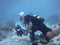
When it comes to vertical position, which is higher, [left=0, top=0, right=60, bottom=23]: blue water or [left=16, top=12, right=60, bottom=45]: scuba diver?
[left=0, top=0, right=60, bottom=23]: blue water

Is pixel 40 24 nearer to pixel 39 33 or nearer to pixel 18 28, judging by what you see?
pixel 39 33

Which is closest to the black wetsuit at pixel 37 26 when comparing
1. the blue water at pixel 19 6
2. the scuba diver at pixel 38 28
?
the scuba diver at pixel 38 28

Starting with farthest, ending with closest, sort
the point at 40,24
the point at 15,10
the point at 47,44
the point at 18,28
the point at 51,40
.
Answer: the point at 15,10, the point at 18,28, the point at 40,24, the point at 51,40, the point at 47,44

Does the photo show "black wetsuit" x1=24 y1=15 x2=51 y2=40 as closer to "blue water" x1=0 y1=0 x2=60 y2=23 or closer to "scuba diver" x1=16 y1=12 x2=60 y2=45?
"scuba diver" x1=16 y1=12 x2=60 y2=45

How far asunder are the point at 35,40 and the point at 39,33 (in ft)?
1.19

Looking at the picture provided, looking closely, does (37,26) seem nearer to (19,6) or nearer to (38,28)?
(38,28)

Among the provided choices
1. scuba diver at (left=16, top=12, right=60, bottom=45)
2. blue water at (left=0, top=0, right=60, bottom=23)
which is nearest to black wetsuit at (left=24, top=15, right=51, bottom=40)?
scuba diver at (left=16, top=12, right=60, bottom=45)

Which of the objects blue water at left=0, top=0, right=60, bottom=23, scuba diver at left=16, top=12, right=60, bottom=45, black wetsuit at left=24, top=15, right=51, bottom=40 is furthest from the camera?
blue water at left=0, top=0, right=60, bottom=23

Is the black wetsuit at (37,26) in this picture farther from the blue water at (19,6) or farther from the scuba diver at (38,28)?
the blue water at (19,6)

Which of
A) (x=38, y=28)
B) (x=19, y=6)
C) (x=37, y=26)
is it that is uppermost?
(x=19, y=6)

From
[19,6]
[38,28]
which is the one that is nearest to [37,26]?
[38,28]

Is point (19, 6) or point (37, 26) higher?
point (19, 6)

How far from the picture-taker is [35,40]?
6.33 metres

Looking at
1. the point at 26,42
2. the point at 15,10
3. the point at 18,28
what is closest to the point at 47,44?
the point at 26,42
